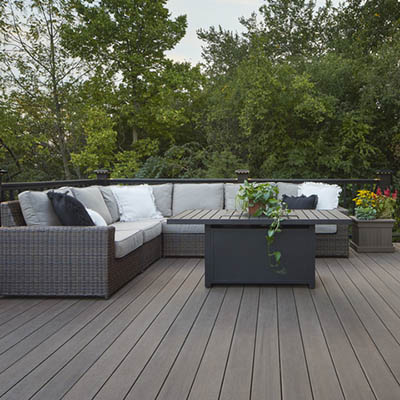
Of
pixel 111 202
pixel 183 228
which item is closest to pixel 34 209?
pixel 111 202

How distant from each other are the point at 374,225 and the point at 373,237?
150 millimetres

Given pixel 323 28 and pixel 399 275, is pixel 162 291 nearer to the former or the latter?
pixel 399 275

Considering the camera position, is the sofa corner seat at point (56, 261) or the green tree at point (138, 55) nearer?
the sofa corner seat at point (56, 261)

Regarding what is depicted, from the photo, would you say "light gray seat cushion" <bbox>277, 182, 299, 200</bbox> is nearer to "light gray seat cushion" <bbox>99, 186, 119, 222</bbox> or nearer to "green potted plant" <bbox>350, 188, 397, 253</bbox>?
"green potted plant" <bbox>350, 188, 397, 253</bbox>

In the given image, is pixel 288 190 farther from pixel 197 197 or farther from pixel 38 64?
pixel 38 64

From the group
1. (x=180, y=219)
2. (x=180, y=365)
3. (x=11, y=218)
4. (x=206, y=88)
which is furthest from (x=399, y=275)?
(x=206, y=88)

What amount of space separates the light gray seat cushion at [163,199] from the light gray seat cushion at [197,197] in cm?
6

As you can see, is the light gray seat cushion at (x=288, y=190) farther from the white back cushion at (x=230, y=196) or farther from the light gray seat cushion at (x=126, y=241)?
the light gray seat cushion at (x=126, y=241)

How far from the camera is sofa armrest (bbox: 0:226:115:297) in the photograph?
327 centimetres

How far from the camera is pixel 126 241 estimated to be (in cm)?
362

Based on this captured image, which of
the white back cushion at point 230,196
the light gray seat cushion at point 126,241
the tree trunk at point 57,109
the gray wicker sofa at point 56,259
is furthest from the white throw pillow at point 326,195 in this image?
the tree trunk at point 57,109

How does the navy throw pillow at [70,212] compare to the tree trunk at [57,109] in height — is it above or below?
below

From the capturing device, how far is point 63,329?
2662 millimetres

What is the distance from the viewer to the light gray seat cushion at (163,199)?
5.38m
